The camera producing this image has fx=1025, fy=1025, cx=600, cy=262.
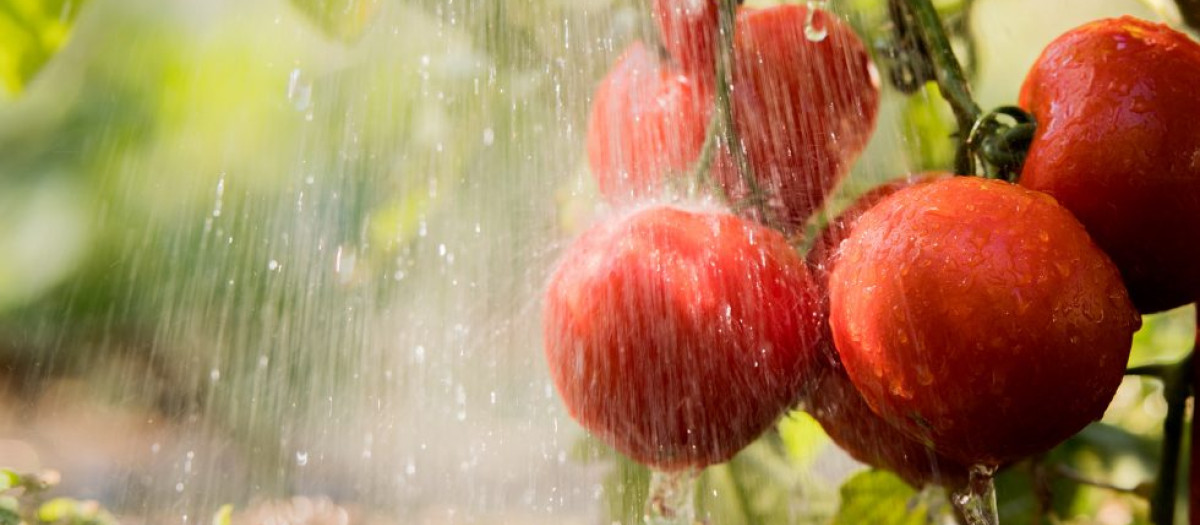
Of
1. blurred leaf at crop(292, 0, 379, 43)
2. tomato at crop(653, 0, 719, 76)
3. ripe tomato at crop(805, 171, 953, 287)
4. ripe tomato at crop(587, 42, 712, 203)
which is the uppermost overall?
blurred leaf at crop(292, 0, 379, 43)

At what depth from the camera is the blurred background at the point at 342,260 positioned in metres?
0.59

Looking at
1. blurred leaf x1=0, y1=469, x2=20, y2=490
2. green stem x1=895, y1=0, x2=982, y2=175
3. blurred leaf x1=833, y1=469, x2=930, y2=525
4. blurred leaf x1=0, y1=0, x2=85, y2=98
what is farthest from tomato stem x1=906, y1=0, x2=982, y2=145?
blurred leaf x1=0, y1=469, x2=20, y2=490

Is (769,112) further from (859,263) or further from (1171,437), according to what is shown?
(1171,437)

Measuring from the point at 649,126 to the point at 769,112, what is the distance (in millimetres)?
51

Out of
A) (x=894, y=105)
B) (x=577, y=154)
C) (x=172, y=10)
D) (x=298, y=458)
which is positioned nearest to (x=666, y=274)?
(x=894, y=105)

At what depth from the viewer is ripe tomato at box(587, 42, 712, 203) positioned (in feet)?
1.43

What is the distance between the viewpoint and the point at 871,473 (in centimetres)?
58

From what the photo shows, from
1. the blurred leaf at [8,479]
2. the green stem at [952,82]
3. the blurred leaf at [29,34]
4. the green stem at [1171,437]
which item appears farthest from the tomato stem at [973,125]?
the blurred leaf at [8,479]

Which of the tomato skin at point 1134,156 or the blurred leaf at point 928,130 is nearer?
the tomato skin at point 1134,156

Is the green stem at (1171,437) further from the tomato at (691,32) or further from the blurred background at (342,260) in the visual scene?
the tomato at (691,32)

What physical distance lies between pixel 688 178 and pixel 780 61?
66 millimetres

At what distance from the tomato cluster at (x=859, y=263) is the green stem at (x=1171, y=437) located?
0.09 m

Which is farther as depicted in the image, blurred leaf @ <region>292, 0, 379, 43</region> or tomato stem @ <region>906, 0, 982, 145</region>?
blurred leaf @ <region>292, 0, 379, 43</region>

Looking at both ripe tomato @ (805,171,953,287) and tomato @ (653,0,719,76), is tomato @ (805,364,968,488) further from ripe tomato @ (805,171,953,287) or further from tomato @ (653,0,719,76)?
tomato @ (653,0,719,76)
